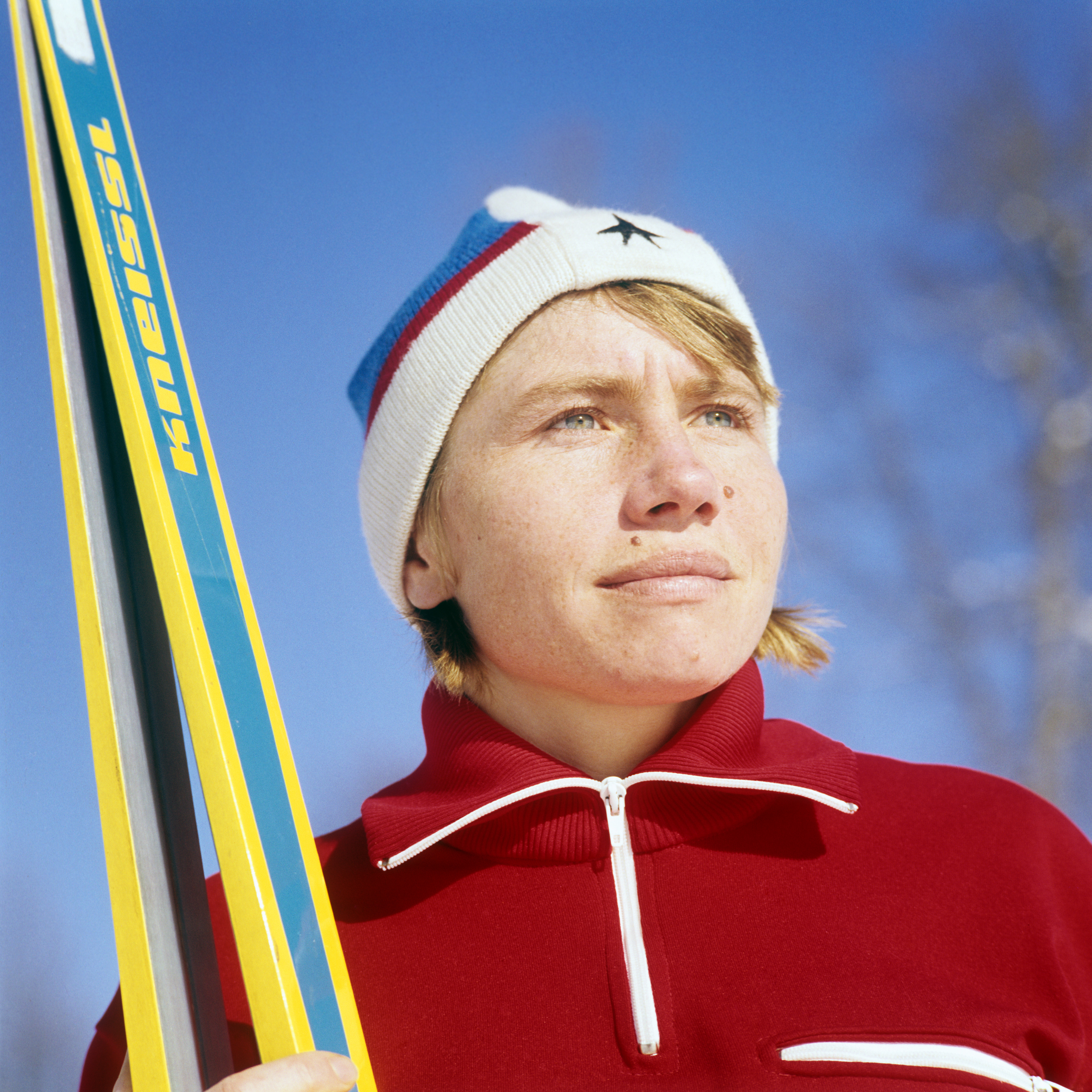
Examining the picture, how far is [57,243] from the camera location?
1.41 metres

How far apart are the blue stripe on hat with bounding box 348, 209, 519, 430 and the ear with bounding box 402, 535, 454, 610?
0.29m

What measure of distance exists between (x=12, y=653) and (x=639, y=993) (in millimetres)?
1032

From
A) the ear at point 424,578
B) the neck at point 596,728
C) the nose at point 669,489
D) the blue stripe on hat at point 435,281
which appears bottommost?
the neck at point 596,728

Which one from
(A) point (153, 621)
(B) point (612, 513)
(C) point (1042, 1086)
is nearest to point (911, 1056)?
(C) point (1042, 1086)

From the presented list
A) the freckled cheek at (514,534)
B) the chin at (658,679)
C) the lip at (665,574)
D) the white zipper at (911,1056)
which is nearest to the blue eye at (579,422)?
the freckled cheek at (514,534)

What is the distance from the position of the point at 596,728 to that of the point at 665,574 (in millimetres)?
268

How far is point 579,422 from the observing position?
150cm

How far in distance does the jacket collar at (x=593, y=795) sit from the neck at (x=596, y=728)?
3 cm

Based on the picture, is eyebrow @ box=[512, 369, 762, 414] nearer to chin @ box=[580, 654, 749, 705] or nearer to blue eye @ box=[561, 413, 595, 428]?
blue eye @ box=[561, 413, 595, 428]

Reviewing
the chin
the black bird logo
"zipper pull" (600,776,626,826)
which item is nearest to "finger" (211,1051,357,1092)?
"zipper pull" (600,776,626,826)

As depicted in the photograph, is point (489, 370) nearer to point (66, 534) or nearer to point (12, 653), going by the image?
point (66, 534)

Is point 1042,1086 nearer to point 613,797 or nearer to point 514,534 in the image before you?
point 613,797

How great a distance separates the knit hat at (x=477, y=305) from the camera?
158 centimetres

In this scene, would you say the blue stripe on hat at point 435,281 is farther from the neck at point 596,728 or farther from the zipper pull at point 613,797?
the zipper pull at point 613,797
